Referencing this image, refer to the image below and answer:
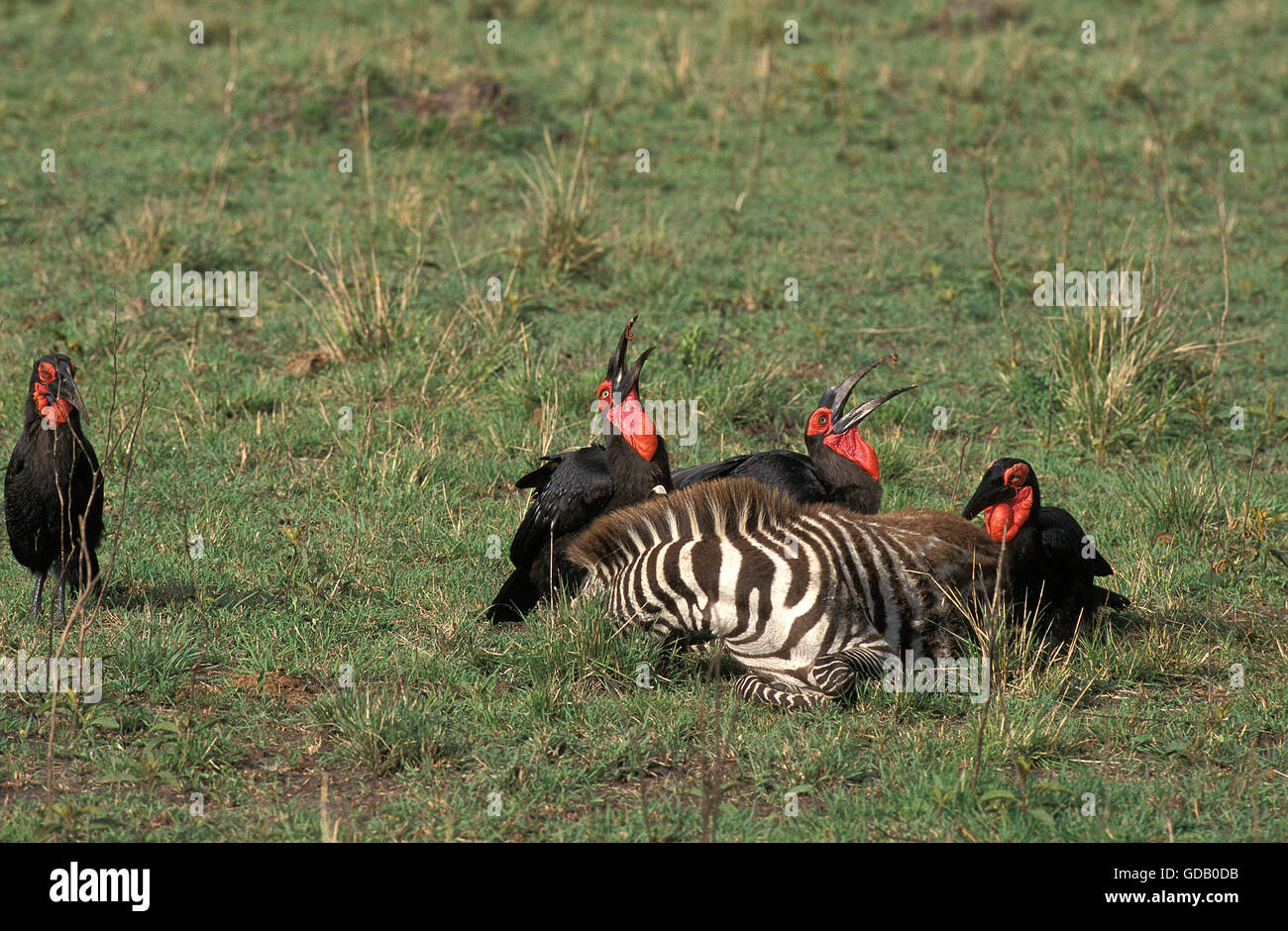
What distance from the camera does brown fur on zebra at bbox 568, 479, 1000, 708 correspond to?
17.6ft

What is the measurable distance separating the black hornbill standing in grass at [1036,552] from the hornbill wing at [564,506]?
5.55 feet

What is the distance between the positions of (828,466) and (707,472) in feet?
1.95

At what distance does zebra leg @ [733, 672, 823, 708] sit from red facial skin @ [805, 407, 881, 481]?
1598 mm

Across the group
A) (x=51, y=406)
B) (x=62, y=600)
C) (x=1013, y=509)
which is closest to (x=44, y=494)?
(x=51, y=406)

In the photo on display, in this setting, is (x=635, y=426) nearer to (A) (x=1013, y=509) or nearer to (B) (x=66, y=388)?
(A) (x=1013, y=509)

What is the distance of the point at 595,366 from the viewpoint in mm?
8820

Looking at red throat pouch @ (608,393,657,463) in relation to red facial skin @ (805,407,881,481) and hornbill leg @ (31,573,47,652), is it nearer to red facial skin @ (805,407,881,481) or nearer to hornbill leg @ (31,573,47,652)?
red facial skin @ (805,407,881,481)

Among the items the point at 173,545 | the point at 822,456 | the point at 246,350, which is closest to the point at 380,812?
the point at 173,545

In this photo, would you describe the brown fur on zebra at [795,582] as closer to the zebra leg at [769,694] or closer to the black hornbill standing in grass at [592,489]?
the zebra leg at [769,694]

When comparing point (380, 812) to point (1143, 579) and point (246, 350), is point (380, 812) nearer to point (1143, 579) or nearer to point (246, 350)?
point (1143, 579)

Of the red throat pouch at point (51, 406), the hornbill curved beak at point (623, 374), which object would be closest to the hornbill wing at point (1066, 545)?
the hornbill curved beak at point (623, 374)

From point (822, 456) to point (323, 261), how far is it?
5060 millimetres

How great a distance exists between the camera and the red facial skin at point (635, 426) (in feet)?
20.4

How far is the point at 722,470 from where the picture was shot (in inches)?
258
